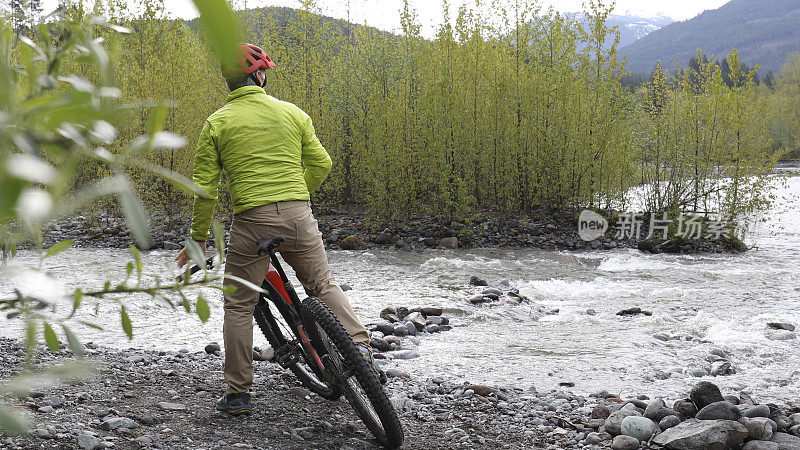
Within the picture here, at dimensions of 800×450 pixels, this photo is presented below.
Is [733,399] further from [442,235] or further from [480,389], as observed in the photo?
[442,235]

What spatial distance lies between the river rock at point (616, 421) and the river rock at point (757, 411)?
0.67 meters

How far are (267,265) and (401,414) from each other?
141 cm

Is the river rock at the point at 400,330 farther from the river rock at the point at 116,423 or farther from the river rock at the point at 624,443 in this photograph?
the river rock at the point at 116,423

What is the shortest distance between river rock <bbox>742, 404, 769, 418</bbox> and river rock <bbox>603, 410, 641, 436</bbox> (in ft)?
2.19

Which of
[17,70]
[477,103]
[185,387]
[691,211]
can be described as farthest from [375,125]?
[17,70]

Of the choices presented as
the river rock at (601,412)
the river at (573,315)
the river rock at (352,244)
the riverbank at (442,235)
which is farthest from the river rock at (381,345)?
the river rock at (352,244)

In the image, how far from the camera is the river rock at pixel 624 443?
12.3ft

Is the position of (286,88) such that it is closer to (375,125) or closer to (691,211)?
(375,125)

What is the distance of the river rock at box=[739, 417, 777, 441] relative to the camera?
3.73m

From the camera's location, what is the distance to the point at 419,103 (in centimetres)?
1434

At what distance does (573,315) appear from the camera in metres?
7.69

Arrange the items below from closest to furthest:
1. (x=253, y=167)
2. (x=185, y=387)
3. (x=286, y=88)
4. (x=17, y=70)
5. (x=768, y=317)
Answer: (x=17, y=70) → (x=253, y=167) → (x=185, y=387) → (x=768, y=317) → (x=286, y=88)

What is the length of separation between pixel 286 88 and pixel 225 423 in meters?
14.0

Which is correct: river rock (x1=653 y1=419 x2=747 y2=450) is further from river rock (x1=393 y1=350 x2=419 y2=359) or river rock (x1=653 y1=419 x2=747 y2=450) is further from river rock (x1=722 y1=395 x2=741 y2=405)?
river rock (x1=393 y1=350 x2=419 y2=359)
